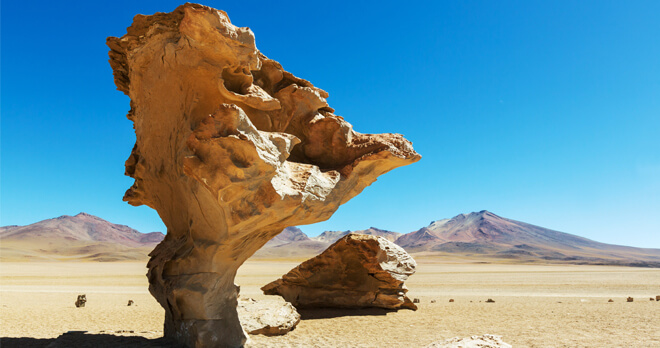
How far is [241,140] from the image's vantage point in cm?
643

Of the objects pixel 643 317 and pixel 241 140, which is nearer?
pixel 241 140

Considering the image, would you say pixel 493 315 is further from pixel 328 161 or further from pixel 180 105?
pixel 180 105

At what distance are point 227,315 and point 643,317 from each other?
1278cm

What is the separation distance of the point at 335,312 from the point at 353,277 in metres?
1.69

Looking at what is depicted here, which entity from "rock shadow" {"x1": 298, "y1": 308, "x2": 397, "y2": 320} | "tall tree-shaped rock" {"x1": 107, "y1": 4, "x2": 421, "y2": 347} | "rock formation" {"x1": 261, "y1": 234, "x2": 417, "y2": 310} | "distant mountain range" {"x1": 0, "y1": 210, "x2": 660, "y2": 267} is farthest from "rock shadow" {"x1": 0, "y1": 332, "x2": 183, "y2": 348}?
"distant mountain range" {"x1": 0, "y1": 210, "x2": 660, "y2": 267}

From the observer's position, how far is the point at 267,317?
1044cm

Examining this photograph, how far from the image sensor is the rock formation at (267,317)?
10.1 meters

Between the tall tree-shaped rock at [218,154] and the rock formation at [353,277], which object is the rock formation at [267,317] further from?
the rock formation at [353,277]

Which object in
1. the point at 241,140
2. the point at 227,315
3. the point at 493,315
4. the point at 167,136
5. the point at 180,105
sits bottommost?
the point at 493,315

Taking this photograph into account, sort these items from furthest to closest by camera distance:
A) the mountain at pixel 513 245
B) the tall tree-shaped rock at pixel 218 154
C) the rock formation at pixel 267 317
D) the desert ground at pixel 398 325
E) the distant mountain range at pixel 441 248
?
1. the mountain at pixel 513 245
2. the distant mountain range at pixel 441 248
3. the rock formation at pixel 267 317
4. the desert ground at pixel 398 325
5. the tall tree-shaped rock at pixel 218 154

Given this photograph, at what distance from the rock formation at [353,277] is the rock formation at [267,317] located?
307 centimetres

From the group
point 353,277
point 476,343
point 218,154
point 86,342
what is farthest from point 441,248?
Result: point 218,154

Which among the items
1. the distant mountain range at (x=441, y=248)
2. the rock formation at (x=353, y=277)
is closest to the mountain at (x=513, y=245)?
the distant mountain range at (x=441, y=248)

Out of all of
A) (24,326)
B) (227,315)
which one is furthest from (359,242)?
(24,326)
